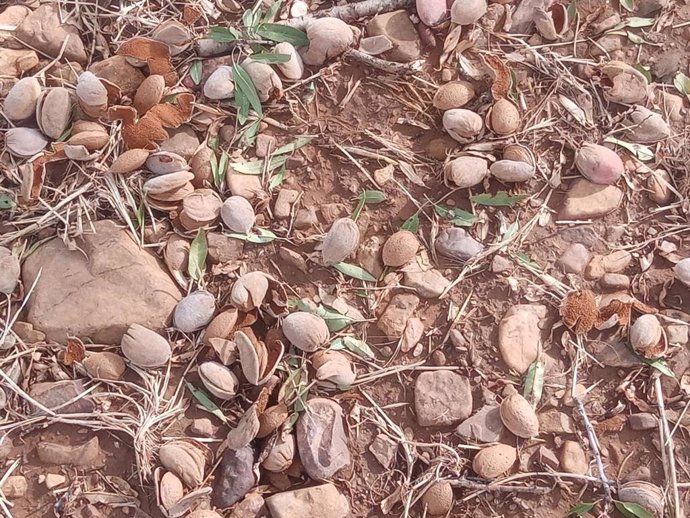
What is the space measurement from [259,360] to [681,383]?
0.92 metres

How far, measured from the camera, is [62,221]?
1658 millimetres

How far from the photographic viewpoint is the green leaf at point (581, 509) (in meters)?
1.50

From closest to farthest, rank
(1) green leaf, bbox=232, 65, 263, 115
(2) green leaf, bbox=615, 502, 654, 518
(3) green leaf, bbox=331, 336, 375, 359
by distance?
(2) green leaf, bbox=615, 502, 654, 518
(3) green leaf, bbox=331, 336, 375, 359
(1) green leaf, bbox=232, 65, 263, 115

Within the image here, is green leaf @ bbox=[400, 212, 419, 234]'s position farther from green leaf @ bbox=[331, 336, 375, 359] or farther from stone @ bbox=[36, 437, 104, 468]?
stone @ bbox=[36, 437, 104, 468]

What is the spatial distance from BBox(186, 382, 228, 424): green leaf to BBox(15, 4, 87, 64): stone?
88 cm

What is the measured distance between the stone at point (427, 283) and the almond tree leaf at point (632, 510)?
1.91ft

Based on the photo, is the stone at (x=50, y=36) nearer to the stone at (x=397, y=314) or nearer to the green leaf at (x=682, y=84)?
the stone at (x=397, y=314)

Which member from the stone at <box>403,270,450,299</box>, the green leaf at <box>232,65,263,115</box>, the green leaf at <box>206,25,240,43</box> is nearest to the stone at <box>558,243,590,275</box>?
the stone at <box>403,270,450,299</box>

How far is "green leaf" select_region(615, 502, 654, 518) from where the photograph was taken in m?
1.48

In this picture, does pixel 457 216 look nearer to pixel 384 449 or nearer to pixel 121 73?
pixel 384 449

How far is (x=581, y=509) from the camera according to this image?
1501 mm

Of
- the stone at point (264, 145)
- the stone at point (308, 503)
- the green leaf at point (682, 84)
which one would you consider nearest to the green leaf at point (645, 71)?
the green leaf at point (682, 84)

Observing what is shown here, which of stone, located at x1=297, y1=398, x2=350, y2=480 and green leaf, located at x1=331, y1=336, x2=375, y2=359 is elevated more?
green leaf, located at x1=331, y1=336, x2=375, y2=359

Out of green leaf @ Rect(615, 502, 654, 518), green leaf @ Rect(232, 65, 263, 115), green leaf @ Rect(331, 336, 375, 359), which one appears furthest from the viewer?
green leaf @ Rect(232, 65, 263, 115)
